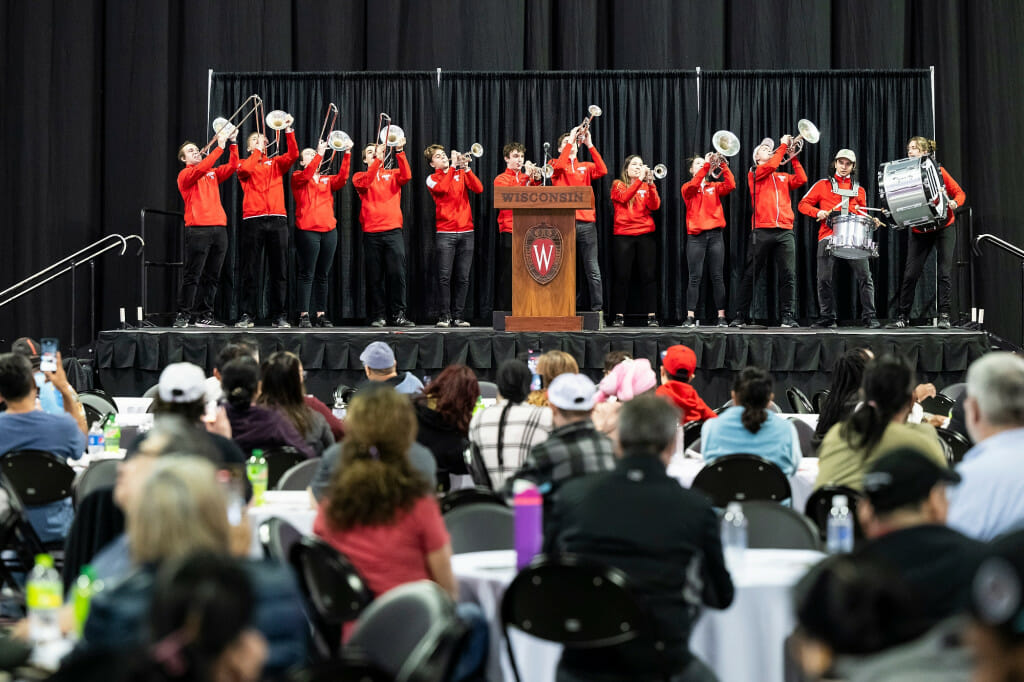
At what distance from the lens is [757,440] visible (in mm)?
5844

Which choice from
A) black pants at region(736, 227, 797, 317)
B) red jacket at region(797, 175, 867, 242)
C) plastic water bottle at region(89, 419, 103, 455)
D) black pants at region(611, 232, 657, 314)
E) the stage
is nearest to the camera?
plastic water bottle at region(89, 419, 103, 455)

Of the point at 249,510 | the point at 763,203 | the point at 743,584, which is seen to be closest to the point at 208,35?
the point at 763,203

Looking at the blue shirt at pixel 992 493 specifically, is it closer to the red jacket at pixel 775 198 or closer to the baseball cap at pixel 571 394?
the baseball cap at pixel 571 394

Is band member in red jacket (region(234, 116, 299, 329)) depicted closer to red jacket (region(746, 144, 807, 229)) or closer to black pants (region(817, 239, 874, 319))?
red jacket (region(746, 144, 807, 229))

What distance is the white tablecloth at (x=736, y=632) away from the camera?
4059 millimetres

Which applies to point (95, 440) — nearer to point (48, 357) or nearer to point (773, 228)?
point (48, 357)

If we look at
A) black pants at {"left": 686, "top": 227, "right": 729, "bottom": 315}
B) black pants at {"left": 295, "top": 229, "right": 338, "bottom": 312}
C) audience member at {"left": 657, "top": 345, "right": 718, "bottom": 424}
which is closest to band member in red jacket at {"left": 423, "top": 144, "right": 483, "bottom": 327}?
black pants at {"left": 295, "top": 229, "right": 338, "bottom": 312}

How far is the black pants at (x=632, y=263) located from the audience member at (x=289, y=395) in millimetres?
8195

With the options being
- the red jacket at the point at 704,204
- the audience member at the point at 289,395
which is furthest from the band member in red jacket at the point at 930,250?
the audience member at the point at 289,395

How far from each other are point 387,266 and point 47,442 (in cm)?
825

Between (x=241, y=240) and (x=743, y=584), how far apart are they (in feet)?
36.5

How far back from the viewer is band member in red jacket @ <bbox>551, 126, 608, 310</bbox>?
1362 centimetres

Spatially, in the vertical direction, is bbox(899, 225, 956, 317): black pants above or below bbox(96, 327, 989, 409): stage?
above

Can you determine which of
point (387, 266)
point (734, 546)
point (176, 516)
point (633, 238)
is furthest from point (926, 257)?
point (176, 516)
